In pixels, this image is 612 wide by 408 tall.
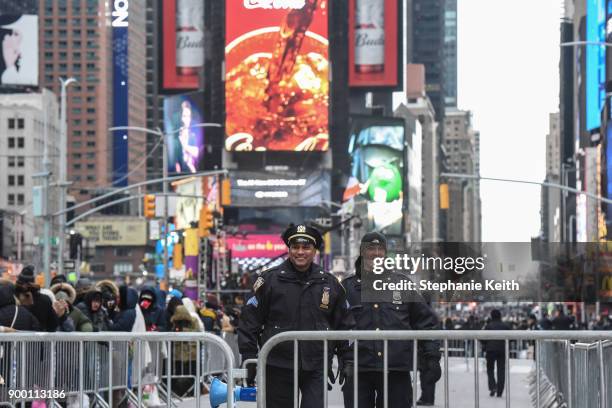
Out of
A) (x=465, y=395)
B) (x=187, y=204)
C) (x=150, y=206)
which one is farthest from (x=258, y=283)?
(x=187, y=204)

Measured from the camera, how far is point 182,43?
468 feet

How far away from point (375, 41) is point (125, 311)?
123329 millimetres

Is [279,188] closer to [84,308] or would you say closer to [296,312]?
[84,308]

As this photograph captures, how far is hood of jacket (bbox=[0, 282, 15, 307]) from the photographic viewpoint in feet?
45.0

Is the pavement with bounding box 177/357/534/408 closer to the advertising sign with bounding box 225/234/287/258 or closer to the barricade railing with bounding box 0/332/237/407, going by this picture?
the barricade railing with bounding box 0/332/237/407

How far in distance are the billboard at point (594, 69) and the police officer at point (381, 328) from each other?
10324cm

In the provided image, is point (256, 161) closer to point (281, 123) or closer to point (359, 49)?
point (281, 123)

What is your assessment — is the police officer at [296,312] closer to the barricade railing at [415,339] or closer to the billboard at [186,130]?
the barricade railing at [415,339]

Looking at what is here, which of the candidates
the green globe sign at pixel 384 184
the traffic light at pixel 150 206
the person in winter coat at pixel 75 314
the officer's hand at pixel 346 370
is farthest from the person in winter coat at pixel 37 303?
the green globe sign at pixel 384 184

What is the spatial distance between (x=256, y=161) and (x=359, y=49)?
1553 centimetres

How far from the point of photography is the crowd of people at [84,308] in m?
14.0

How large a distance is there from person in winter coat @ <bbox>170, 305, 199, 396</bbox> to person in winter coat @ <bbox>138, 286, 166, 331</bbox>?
0.77ft

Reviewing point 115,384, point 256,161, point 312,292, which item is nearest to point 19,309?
point 115,384

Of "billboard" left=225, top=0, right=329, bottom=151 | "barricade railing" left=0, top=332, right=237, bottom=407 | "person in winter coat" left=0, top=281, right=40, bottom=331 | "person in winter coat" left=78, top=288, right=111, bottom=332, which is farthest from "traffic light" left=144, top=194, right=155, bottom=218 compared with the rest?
"billboard" left=225, top=0, right=329, bottom=151
